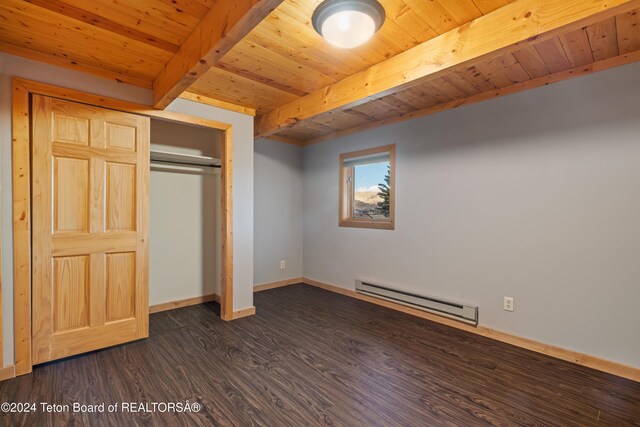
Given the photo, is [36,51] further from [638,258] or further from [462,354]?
[638,258]

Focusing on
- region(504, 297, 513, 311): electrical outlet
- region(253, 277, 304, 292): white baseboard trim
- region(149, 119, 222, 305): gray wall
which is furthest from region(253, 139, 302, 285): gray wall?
region(504, 297, 513, 311): electrical outlet

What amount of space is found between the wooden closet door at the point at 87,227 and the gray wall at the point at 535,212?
2.75 metres

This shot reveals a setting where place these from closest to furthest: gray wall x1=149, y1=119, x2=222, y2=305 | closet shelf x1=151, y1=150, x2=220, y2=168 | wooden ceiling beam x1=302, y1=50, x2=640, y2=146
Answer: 1. wooden ceiling beam x1=302, y1=50, x2=640, y2=146
2. closet shelf x1=151, y1=150, x2=220, y2=168
3. gray wall x1=149, y1=119, x2=222, y2=305

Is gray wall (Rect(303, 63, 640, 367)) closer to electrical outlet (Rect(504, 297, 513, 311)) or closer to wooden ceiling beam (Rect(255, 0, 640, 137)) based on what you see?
electrical outlet (Rect(504, 297, 513, 311))

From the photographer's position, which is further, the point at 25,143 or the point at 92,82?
the point at 92,82

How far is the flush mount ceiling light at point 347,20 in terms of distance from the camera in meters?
1.66

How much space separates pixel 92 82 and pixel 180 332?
92.3 inches

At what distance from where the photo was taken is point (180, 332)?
2943 mm

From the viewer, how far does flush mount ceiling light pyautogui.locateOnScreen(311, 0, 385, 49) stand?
5.45 ft

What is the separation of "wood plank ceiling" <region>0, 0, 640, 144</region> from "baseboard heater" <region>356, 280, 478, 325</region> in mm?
2104

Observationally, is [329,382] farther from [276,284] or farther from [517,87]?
[517,87]

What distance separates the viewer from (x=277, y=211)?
474 centimetres

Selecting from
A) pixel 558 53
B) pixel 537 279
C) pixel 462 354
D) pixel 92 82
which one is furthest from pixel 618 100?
pixel 92 82

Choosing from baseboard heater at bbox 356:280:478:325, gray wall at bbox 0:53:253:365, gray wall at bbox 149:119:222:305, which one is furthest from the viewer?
gray wall at bbox 149:119:222:305
